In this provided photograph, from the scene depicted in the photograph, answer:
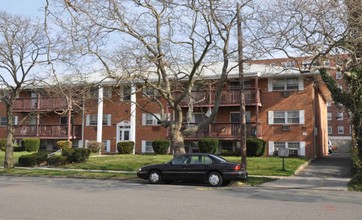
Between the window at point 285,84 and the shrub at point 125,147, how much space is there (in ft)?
40.0

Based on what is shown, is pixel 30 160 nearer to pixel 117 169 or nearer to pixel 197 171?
pixel 117 169

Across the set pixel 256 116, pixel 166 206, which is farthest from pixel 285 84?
pixel 166 206

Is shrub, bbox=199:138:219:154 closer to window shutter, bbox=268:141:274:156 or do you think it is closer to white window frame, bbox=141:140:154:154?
window shutter, bbox=268:141:274:156

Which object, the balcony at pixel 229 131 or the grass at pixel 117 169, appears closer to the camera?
the grass at pixel 117 169

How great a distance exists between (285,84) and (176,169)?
18.3 meters

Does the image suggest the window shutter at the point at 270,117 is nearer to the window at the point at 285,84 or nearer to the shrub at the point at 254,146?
the window at the point at 285,84

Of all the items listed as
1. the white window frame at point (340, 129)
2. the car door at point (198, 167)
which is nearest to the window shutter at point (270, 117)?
the car door at point (198, 167)

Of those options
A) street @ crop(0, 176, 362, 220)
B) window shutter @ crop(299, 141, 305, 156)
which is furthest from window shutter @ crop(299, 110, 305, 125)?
street @ crop(0, 176, 362, 220)

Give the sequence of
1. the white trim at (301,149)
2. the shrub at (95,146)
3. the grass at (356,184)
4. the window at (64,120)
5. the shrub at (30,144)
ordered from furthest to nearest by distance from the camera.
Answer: the window at (64,120) < the shrub at (30,144) < the shrub at (95,146) < the white trim at (301,149) < the grass at (356,184)

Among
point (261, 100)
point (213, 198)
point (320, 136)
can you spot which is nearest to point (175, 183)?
point (213, 198)

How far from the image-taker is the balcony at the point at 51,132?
124 feet

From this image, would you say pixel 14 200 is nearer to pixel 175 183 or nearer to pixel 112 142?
pixel 175 183

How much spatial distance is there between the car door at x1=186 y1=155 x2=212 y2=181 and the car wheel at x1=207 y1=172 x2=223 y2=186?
250mm

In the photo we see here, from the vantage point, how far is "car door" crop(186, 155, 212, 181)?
16469mm
